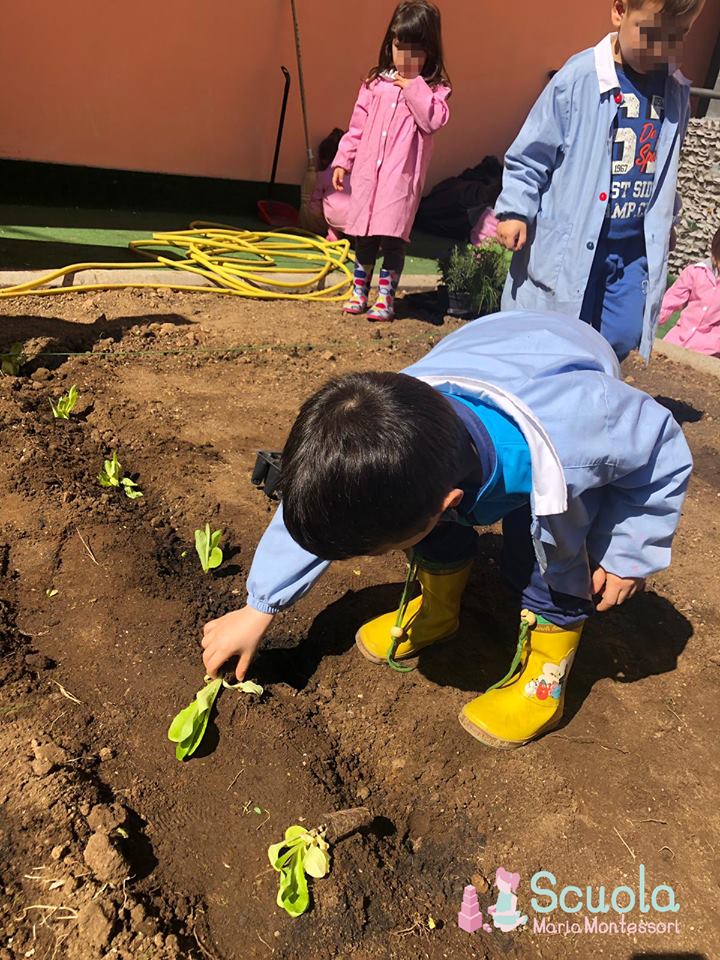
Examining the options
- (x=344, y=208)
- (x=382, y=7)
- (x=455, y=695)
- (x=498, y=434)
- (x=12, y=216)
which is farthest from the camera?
(x=382, y=7)

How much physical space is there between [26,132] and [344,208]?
2.48m

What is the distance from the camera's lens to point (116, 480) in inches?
112

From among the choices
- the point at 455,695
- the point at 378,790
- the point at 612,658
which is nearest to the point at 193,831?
the point at 378,790

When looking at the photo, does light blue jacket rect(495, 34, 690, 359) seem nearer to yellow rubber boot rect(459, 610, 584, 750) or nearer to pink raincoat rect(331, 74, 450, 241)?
yellow rubber boot rect(459, 610, 584, 750)

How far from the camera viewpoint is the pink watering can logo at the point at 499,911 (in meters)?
1.76

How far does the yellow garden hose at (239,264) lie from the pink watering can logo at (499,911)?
3.86m

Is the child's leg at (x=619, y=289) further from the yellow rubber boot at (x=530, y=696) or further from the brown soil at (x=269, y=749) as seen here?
the yellow rubber boot at (x=530, y=696)

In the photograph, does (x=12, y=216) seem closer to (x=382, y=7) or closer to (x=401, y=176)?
(x=401, y=176)

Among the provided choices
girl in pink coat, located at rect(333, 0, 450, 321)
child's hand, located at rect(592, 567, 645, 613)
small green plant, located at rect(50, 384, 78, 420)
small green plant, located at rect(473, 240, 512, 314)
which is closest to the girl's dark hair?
girl in pink coat, located at rect(333, 0, 450, 321)

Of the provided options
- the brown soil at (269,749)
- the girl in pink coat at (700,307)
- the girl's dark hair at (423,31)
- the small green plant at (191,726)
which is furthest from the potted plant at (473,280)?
the small green plant at (191,726)

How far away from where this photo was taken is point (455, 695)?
2.32 m

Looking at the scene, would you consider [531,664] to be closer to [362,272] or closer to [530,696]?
[530,696]

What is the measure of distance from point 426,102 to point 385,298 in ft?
3.96

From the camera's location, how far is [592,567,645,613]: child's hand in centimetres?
203
